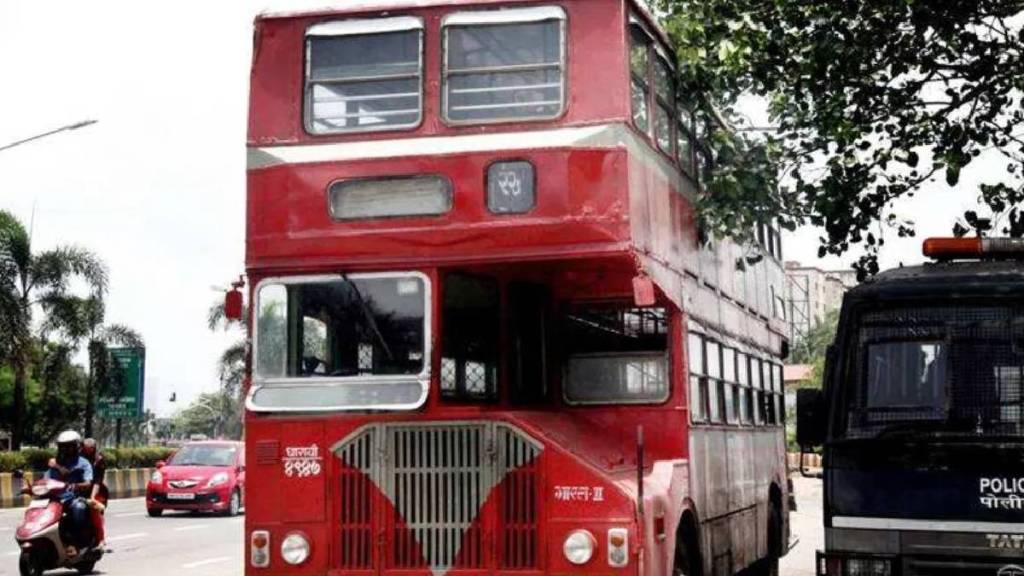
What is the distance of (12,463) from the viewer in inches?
1443

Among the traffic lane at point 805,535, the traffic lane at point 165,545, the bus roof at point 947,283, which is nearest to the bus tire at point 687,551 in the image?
the bus roof at point 947,283

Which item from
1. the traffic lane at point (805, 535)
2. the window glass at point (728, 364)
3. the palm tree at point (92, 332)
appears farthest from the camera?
the palm tree at point (92, 332)

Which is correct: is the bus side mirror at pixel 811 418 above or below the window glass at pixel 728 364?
below

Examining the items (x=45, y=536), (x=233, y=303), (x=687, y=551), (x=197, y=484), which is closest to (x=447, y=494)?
(x=233, y=303)

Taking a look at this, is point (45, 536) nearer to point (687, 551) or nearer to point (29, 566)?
point (29, 566)

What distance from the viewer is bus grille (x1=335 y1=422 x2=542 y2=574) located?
29.6 feet

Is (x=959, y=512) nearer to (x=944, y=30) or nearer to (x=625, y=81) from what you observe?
(x=625, y=81)

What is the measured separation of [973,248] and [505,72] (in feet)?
10.7

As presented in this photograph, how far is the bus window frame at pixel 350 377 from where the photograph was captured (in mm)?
9039

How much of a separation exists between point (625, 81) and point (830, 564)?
3.10m

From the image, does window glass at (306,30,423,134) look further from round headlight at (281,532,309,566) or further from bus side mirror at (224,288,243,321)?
round headlight at (281,532,309,566)

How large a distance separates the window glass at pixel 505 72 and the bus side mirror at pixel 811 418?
2.29m

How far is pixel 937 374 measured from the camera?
8.85 metres

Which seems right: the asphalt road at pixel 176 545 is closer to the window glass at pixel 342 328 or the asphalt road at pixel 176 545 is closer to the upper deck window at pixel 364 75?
the window glass at pixel 342 328
